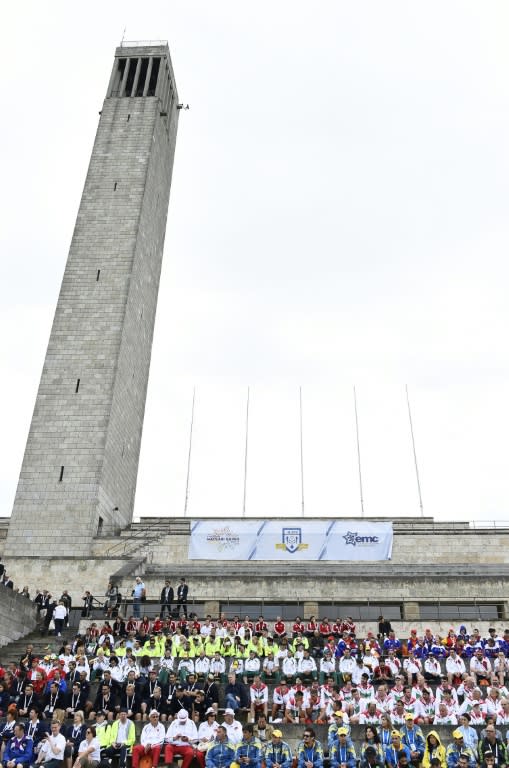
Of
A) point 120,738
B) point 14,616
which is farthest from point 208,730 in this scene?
point 14,616

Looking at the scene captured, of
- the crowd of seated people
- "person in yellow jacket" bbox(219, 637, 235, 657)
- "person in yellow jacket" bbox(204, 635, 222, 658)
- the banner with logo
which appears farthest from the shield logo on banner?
"person in yellow jacket" bbox(204, 635, 222, 658)

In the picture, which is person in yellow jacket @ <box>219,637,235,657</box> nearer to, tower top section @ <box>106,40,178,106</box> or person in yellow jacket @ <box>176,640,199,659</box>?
person in yellow jacket @ <box>176,640,199,659</box>

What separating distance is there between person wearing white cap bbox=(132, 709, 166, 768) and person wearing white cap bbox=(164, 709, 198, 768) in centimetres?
18

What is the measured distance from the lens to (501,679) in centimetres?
1928

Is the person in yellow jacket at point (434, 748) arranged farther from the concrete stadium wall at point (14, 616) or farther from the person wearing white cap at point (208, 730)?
the concrete stadium wall at point (14, 616)

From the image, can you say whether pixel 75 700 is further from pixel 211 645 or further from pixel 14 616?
pixel 14 616

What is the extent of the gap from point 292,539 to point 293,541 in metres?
0.10

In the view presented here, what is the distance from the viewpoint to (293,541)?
32.7 m

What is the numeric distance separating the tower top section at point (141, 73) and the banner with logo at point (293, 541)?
94.6 ft

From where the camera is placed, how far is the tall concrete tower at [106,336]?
112 ft

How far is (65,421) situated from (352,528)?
49.3 feet

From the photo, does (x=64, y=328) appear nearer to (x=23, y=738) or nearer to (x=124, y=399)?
(x=124, y=399)

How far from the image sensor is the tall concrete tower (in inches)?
1342

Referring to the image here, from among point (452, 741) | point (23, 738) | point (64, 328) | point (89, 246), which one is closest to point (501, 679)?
point (452, 741)
